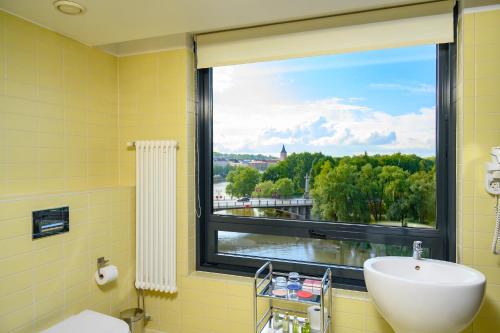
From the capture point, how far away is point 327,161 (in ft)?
Answer: 6.82

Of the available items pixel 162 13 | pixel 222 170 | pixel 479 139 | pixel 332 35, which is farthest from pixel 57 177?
pixel 479 139

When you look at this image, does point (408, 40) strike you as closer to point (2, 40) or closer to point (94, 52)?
point (94, 52)

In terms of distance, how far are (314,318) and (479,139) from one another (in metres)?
1.31

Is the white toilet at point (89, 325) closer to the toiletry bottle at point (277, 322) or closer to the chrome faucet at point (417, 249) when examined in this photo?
the toiletry bottle at point (277, 322)

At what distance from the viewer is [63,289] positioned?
1859 millimetres

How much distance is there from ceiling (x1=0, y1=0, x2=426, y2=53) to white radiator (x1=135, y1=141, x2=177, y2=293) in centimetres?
75

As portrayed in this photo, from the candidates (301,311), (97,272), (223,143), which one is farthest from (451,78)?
(97,272)

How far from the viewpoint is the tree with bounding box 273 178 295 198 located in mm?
2191

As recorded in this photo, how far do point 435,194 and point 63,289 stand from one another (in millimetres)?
2226

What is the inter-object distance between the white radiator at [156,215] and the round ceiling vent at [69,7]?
895mm

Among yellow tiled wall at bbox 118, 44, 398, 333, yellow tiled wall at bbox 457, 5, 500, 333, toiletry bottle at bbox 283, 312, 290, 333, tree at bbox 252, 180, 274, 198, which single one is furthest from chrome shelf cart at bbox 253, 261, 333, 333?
yellow tiled wall at bbox 457, 5, 500, 333

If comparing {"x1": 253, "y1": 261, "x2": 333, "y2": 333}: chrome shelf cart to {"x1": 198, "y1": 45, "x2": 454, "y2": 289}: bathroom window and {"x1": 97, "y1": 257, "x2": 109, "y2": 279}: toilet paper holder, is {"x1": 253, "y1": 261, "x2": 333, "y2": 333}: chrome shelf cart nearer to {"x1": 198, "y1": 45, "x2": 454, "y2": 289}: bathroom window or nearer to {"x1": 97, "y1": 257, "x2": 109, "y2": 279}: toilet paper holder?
{"x1": 198, "y1": 45, "x2": 454, "y2": 289}: bathroom window

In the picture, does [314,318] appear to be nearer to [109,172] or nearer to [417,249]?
[417,249]

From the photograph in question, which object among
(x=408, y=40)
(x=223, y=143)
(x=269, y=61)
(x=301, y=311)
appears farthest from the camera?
(x=223, y=143)
